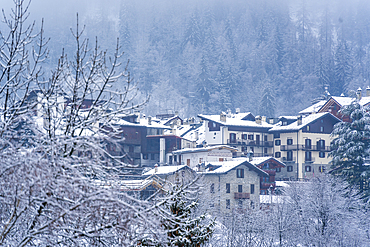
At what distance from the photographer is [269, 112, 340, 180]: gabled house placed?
2827 inches

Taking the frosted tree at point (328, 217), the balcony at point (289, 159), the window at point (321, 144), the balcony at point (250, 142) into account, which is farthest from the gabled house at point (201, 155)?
the frosted tree at point (328, 217)

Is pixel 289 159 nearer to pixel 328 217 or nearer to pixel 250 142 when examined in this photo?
pixel 250 142

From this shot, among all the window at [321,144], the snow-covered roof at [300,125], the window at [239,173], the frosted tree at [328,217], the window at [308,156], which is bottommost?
the frosted tree at [328,217]

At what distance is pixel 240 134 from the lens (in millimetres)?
75250

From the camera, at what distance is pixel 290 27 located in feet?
553

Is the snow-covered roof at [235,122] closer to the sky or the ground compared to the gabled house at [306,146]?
closer to the sky

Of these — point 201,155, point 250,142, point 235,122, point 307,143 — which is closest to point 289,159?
point 307,143

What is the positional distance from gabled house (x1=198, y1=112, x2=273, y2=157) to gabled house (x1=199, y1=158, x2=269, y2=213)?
17.4 meters

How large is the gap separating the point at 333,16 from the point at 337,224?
156512mm

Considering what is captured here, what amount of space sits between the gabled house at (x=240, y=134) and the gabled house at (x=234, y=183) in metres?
17.4

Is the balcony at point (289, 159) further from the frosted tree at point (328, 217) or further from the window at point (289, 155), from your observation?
Result: the frosted tree at point (328, 217)

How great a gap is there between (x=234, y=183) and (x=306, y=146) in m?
20.8

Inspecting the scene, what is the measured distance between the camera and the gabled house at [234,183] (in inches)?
2109

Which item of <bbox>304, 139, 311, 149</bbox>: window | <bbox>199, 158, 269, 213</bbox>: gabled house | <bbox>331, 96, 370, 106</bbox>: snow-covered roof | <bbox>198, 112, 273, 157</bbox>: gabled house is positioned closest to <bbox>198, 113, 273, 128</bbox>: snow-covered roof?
<bbox>198, 112, 273, 157</bbox>: gabled house
